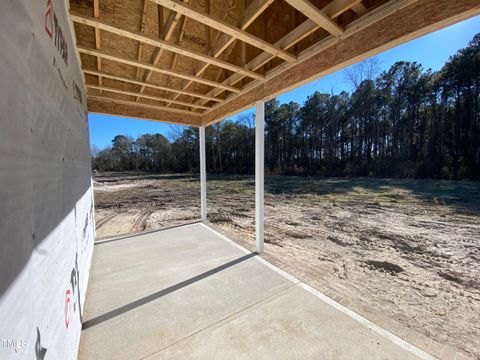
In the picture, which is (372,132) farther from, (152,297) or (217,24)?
(152,297)

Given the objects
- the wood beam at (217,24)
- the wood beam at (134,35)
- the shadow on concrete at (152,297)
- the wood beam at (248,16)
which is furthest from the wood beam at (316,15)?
the shadow on concrete at (152,297)

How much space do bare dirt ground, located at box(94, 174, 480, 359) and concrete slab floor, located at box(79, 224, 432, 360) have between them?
1.19 feet

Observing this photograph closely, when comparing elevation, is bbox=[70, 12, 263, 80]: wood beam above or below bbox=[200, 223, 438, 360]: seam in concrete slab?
above

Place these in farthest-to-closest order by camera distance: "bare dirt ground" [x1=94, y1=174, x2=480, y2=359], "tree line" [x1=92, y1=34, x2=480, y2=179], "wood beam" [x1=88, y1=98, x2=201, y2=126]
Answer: "tree line" [x1=92, y1=34, x2=480, y2=179], "wood beam" [x1=88, y1=98, x2=201, y2=126], "bare dirt ground" [x1=94, y1=174, x2=480, y2=359]

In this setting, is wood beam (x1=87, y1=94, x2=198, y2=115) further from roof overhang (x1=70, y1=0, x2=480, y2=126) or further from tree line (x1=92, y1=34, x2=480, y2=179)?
tree line (x1=92, y1=34, x2=480, y2=179)

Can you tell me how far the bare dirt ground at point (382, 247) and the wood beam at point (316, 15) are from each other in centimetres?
263

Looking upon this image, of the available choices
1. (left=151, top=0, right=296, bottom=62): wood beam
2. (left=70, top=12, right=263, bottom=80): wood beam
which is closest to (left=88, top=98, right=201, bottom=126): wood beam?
(left=70, top=12, right=263, bottom=80): wood beam

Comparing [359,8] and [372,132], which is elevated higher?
[372,132]

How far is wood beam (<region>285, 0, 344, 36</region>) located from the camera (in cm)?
149

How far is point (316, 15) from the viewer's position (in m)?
1.60

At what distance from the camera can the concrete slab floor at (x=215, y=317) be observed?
147 cm

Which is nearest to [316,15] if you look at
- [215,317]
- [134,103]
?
[215,317]

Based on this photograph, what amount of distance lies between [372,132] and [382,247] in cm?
1961

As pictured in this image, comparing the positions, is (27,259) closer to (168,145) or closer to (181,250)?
(181,250)
